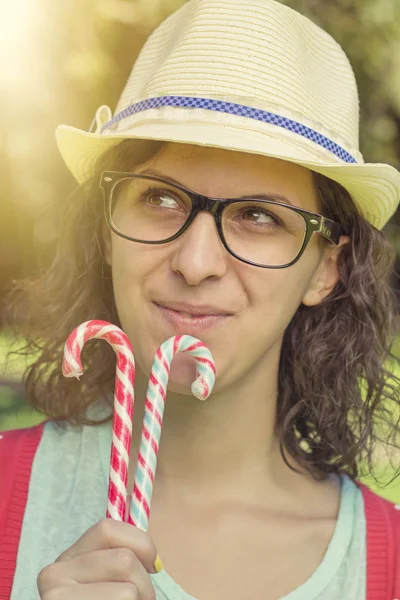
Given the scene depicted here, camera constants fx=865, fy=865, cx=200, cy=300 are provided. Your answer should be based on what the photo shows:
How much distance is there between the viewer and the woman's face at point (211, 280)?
2.17 meters

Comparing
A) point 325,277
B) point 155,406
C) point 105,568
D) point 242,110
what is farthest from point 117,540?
point 325,277

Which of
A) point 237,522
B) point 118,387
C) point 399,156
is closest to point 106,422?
point 237,522

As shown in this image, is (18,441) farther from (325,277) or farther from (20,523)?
(325,277)

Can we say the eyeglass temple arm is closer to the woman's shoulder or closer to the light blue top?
the light blue top

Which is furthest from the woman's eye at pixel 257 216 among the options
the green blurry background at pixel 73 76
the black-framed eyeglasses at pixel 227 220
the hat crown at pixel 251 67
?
the green blurry background at pixel 73 76

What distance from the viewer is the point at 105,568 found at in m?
1.60

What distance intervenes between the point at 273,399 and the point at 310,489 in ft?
0.98

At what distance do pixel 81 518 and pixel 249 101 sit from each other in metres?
1.21

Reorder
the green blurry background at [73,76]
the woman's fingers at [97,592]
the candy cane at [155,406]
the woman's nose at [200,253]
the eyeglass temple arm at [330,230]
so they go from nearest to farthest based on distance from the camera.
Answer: the woman's fingers at [97,592], the candy cane at [155,406], the woman's nose at [200,253], the eyeglass temple arm at [330,230], the green blurry background at [73,76]

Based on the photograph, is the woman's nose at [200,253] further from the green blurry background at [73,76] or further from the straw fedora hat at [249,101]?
the green blurry background at [73,76]

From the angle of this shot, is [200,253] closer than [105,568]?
No

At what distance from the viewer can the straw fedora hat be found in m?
2.20

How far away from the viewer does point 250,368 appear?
2438 millimetres

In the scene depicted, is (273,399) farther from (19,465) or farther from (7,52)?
(7,52)
